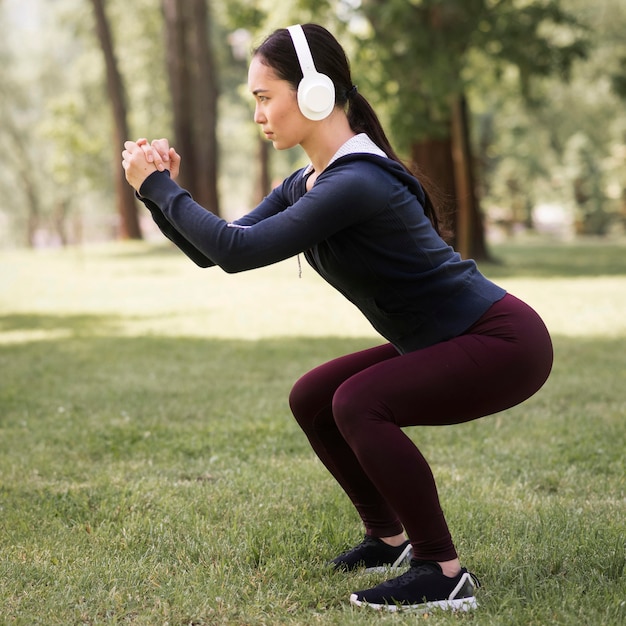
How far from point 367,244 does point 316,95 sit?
0.48 meters

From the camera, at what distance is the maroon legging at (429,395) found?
2.91m

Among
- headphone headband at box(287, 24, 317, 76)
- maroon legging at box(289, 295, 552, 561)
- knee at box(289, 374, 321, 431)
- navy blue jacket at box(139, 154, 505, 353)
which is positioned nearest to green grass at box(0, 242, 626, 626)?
maroon legging at box(289, 295, 552, 561)

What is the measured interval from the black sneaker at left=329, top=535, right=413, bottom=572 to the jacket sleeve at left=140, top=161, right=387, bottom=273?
123 cm

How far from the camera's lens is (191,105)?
95.0ft

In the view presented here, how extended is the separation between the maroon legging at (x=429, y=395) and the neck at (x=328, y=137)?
0.69m

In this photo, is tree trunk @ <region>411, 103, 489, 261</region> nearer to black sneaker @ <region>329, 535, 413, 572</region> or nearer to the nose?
black sneaker @ <region>329, 535, 413, 572</region>

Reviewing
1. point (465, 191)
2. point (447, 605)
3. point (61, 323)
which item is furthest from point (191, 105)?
point (447, 605)

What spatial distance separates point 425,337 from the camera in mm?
3027

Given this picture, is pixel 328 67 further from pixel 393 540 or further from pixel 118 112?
pixel 118 112

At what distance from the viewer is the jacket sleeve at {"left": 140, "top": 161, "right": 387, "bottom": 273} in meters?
2.76

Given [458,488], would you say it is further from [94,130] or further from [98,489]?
[94,130]

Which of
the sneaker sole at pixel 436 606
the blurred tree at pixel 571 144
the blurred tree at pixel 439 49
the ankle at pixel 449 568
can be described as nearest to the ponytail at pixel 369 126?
the ankle at pixel 449 568

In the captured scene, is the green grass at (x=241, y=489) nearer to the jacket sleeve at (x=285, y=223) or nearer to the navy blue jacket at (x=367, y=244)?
the navy blue jacket at (x=367, y=244)

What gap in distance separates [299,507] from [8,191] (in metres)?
49.9
